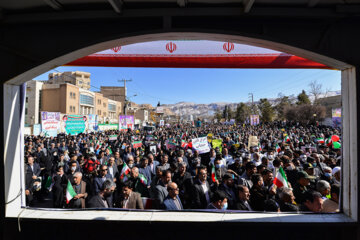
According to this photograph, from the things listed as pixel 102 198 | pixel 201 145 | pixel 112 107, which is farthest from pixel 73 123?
pixel 112 107

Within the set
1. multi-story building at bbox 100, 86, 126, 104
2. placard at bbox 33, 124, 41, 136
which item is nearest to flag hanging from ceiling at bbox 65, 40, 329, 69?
placard at bbox 33, 124, 41, 136

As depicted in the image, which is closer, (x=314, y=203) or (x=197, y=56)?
(x=314, y=203)

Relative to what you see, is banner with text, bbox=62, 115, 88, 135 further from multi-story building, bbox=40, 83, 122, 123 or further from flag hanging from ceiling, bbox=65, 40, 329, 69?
multi-story building, bbox=40, 83, 122, 123

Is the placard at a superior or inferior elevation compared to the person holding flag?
superior

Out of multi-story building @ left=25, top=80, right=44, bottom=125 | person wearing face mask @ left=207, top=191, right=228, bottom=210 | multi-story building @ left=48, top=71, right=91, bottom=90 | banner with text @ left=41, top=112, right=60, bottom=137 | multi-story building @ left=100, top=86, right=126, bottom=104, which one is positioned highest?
multi-story building @ left=48, top=71, right=91, bottom=90

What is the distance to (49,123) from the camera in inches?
749

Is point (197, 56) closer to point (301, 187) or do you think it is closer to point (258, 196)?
point (258, 196)

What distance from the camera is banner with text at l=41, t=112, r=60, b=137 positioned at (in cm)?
1856

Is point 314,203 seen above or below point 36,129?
below

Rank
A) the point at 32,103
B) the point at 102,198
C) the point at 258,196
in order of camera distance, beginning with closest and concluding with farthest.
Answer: the point at 258,196 → the point at 102,198 → the point at 32,103

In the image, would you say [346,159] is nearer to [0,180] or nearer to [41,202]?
[0,180]

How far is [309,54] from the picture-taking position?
253 cm

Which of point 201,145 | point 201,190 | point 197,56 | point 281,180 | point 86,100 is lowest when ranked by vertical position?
point 201,190

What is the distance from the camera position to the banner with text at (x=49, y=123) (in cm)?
1856
